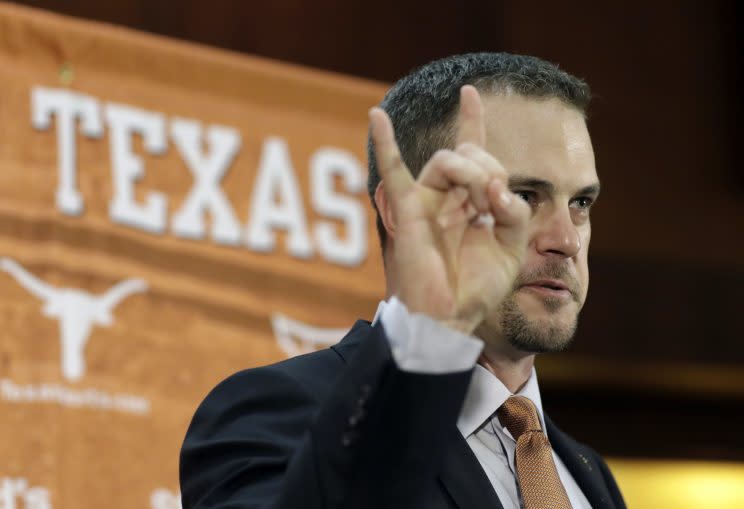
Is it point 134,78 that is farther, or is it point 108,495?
point 134,78

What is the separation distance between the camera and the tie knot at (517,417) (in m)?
1.64

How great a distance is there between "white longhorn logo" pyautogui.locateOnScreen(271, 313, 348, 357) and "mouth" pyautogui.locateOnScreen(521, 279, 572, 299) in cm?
143

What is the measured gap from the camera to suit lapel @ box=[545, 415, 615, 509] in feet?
5.86

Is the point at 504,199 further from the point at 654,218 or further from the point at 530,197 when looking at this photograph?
the point at 654,218

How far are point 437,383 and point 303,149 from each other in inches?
81.3

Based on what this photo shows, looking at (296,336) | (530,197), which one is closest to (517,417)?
(530,197)

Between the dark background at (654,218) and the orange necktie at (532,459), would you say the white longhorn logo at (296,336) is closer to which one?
the dark background at (654,218)

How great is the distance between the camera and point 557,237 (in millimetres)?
1622

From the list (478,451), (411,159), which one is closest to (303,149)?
(411,159)

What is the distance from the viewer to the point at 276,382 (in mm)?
1439

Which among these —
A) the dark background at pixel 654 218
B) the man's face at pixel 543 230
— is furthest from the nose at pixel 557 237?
the dark background at pixel 654 218

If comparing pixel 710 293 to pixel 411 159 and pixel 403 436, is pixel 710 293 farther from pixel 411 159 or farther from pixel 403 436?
pixel 403 436

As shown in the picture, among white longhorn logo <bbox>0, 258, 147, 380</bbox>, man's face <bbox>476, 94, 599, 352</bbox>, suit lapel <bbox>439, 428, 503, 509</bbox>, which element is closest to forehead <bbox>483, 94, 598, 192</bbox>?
man's face <bbox>476, 94, 599, 352</bbox>

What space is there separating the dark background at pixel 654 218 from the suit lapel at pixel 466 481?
8.01ft
